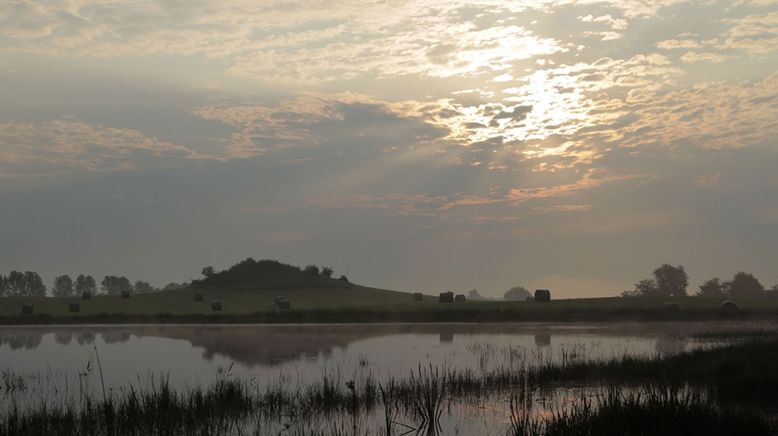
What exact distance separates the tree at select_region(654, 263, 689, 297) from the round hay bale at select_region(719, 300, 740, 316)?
278ft

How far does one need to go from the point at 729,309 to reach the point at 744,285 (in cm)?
8259

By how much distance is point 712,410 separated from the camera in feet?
42.9

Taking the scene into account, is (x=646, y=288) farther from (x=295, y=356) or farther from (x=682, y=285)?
(x=295, y=356)

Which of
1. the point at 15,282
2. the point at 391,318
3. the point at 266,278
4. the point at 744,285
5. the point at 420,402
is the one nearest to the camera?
the point at 420,402

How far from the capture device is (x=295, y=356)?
2942 centimetres

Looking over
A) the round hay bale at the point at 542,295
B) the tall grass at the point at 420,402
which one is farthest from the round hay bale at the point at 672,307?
the tall grass at the point at 420,402

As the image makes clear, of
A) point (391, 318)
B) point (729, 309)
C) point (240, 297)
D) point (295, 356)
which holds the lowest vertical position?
point (295, 356)

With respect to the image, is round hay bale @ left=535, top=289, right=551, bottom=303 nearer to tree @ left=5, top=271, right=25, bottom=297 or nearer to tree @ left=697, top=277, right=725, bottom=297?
tree @ left=697, top=277, right=725, bottom=297

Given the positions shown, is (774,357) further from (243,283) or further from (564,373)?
(243,283)

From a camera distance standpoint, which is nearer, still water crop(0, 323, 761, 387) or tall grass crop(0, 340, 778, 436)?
tall grass crop(0, 340, 778, 436)

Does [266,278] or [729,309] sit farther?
[266,278]

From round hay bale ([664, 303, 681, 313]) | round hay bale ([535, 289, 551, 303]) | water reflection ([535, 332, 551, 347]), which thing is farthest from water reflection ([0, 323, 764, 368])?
round hay bale ([535, 289, 551, 303])

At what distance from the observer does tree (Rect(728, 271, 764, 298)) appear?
131300 mm

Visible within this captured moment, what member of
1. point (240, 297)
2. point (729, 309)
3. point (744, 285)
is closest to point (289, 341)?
point (729, 309)
